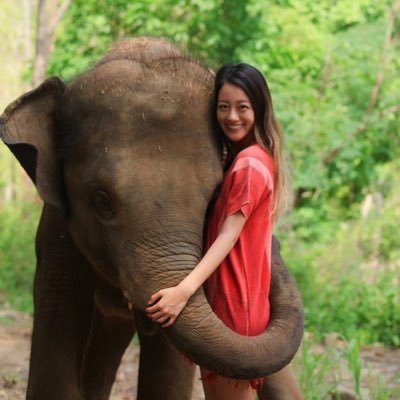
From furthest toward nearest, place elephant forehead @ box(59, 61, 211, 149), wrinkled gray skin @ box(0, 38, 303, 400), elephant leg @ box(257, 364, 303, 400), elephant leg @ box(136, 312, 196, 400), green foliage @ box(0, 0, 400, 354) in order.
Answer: green foliage @ box(0, 0, 400, 354)
elephant leg @ box(136, 312, 196, 400)
elephant leg @ box(257, 364, 303, 400)
elephant forehead @ box(59, 61, 211, 149)
wrinkled gray skin @ box(0, 38, 303, 400)

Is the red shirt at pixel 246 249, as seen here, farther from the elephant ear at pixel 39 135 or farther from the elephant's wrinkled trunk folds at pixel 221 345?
the elephant ear at pixel 39 135

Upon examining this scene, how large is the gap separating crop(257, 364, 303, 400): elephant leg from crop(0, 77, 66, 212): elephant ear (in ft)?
3.82

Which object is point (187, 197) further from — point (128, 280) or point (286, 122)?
point (286, 122)

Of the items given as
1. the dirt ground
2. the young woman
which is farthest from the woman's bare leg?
the dirt ground

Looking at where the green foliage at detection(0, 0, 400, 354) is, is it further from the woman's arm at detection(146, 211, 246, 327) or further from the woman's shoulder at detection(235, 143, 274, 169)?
the woman's arm at detection(146, 211, 246, 327)

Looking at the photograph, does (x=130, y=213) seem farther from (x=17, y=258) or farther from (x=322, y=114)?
(x=322, y=114)

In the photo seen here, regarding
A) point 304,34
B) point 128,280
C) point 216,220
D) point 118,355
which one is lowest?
point 118,355

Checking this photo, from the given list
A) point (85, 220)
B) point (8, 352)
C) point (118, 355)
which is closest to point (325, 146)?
point (8, 352)

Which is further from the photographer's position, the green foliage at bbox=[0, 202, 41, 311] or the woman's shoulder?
the green foliage at bbox=[0, 202, 41, 311]

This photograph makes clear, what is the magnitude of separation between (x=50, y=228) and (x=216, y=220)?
3.78 feet

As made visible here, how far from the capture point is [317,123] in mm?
13281

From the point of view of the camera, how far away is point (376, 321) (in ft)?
29.3

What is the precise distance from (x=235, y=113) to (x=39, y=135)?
90 cm

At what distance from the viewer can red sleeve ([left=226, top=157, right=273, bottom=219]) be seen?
11.3 ft
